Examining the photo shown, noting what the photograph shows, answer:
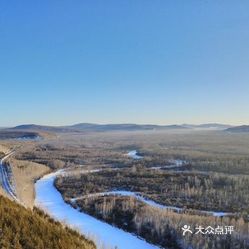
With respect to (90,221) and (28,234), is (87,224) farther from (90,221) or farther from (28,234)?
(28,234)

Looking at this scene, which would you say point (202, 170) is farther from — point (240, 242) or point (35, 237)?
point (35, 237)

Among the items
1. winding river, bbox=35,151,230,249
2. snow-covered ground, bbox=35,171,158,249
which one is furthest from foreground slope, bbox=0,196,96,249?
snow-covered ground, bbox=35,171,158,249

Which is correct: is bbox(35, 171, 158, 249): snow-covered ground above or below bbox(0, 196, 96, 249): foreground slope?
below

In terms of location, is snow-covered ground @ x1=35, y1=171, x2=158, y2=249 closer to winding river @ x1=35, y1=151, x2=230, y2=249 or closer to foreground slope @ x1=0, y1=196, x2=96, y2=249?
winding river @ x1=35, y1=151, x2=230, y2=249

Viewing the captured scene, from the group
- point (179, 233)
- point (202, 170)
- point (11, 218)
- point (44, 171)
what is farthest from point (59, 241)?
point (202, 170)

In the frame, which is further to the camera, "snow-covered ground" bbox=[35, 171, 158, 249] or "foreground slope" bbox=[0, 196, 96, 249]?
"snow-covered ground" bbox=[35, 171, 158, 249]

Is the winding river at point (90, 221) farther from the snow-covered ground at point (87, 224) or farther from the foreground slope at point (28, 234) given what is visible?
the foreground slope at point (28, 234)

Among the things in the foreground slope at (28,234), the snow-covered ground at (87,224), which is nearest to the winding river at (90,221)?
the snow-covered ground at (87,224)
